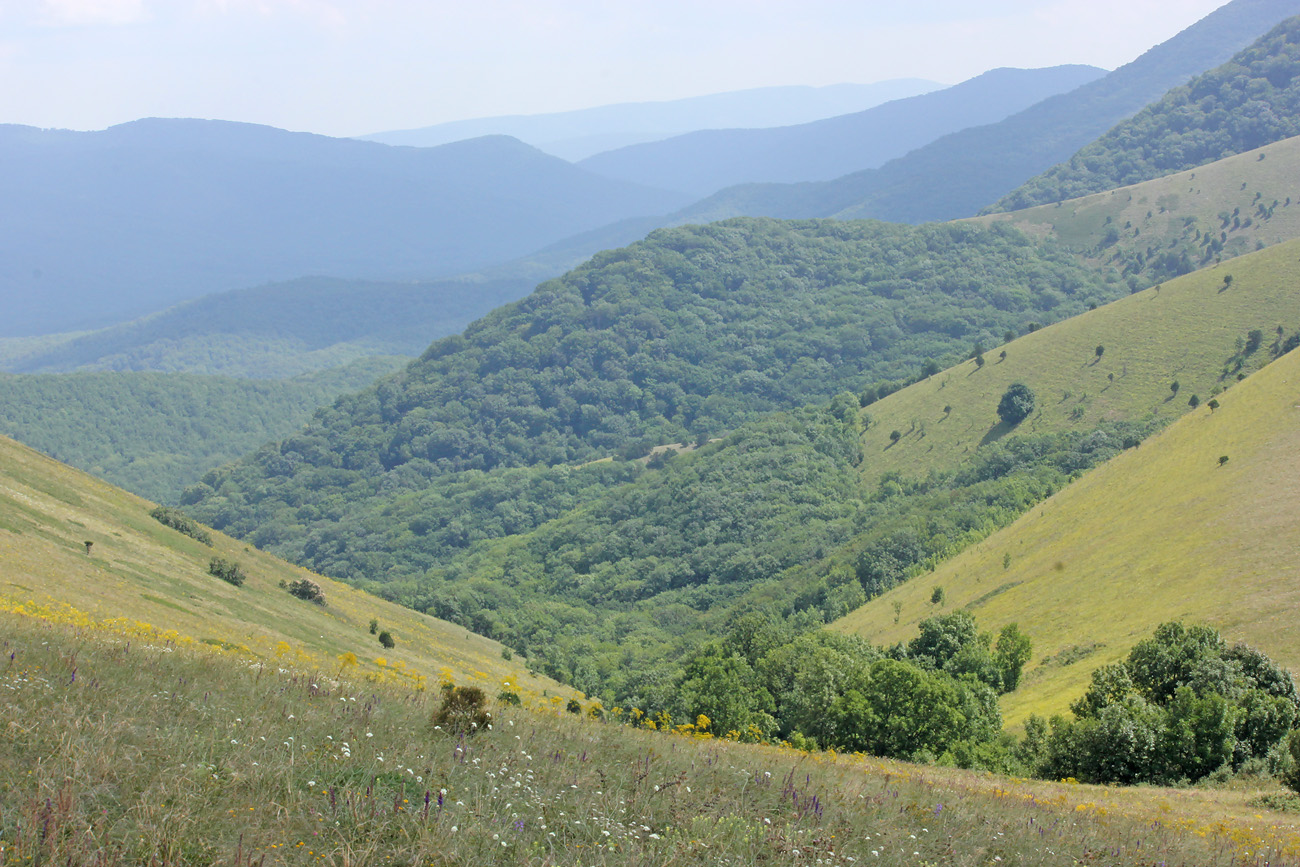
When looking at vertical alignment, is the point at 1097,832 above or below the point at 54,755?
below

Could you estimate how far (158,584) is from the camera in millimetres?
27547

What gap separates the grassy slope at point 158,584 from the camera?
73.2 ft

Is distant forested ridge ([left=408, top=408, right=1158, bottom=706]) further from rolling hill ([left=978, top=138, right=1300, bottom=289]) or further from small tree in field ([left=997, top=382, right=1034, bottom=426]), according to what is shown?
rolling hill ([left=978, top=138, right=1300, bottom=289])

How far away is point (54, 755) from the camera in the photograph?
634 centimetres

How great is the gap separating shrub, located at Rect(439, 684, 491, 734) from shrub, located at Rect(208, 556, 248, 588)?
2737cm

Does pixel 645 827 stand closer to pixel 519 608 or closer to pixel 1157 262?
pixel 519 608

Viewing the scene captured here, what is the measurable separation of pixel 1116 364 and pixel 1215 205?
119m

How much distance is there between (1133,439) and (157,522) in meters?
78.5

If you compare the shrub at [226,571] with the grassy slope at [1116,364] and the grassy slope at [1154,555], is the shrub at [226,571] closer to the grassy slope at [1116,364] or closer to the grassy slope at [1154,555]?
the grassy slope at [1154,555]

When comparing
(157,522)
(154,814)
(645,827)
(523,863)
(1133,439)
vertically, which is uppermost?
(154,814)

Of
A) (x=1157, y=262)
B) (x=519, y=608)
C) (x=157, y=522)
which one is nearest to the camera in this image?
(x=157, y=522)

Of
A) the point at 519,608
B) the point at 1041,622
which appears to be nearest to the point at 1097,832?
the point at 1041,622

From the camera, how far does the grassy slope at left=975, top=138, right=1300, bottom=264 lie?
556ft

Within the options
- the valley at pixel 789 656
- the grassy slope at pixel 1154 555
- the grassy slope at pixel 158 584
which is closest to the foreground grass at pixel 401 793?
the valley at pixel 789 656
